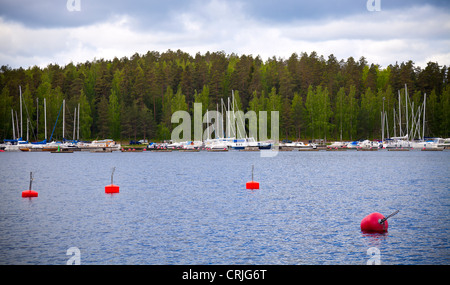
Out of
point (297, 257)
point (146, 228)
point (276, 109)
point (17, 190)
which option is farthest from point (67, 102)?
point (297, 257)

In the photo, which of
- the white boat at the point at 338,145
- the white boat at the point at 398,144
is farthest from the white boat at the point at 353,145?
the white boat at the point at 398,144

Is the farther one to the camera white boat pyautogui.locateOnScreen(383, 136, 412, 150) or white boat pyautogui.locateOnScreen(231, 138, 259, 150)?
white boat pyautogui.locateOnScreen(231, 138, 259, 150)

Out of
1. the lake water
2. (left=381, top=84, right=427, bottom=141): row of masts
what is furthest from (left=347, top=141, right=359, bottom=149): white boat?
the lake water

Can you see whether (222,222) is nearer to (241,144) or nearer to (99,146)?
(241,144)

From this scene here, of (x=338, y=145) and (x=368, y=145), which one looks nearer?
(x=368, y=145)

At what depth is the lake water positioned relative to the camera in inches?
1299

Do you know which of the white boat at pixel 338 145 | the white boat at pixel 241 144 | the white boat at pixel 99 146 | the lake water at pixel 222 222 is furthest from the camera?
the white boat at pixel 338 145

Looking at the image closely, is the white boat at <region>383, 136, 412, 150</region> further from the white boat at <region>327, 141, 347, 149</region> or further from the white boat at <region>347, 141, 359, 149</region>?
the white boat at <region>327, 141, 347, 149</region>

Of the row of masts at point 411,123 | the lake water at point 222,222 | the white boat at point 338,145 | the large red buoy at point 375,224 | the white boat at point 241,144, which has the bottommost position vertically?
the lake water at point 222,222

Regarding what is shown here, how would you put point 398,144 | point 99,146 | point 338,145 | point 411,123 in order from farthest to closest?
point 338,145 < point 411,123 < point 99,146 < point 398,144

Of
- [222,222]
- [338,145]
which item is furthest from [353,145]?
[222,222]

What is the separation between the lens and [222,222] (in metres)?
44.3

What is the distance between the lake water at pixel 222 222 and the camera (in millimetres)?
33000

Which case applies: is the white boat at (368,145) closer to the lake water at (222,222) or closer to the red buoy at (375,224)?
the lake water at (222,222)
